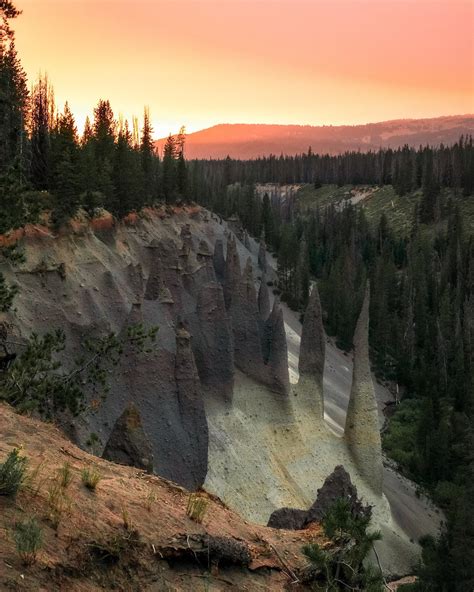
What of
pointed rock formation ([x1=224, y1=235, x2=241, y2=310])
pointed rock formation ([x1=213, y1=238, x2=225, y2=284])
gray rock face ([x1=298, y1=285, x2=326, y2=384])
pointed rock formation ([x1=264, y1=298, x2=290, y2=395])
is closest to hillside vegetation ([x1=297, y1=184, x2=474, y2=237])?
pointed rock formation ([x1=213, y1=238, x2=225, y2=284])

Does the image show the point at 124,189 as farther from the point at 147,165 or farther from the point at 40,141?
the point at 147,165

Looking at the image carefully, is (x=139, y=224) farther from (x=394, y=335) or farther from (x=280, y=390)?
(x=394, y=335)

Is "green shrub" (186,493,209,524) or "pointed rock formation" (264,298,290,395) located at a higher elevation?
"green shrub" (186,493,209,524)

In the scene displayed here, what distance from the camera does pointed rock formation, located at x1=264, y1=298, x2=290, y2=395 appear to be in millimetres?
29344

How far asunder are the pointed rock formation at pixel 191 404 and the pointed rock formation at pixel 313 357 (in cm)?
1010

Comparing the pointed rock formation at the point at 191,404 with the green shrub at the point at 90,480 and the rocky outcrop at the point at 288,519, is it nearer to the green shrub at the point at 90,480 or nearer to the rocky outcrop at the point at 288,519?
the rocky outcrop at the point at 288,519

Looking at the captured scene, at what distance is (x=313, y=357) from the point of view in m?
31.2

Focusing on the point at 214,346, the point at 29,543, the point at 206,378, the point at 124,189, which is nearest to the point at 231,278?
the point at 214,346

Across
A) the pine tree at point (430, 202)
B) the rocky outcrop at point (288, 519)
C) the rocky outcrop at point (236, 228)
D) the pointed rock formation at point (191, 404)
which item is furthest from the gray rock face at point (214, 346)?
the pine tree at point (430, 202)

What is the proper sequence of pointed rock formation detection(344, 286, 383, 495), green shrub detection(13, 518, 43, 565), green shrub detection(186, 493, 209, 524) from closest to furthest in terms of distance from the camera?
green shrub detection(13, 518, 43, 565), green shrub detection(186, 493, 209, 524), pointed rock formation detection(344, 286, 383, 495)

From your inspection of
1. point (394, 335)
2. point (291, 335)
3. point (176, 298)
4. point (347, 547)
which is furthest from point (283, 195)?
point (347, 547)

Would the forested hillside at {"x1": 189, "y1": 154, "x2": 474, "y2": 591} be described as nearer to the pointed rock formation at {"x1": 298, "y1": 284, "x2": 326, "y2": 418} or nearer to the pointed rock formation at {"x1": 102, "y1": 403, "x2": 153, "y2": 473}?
the pointed rock formation at {"x1": 298, "y1": 284, "x2": 326, "y2": 418}

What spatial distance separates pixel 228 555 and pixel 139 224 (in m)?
39.3

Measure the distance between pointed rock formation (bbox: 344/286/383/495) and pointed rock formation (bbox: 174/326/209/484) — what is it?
410 inches
